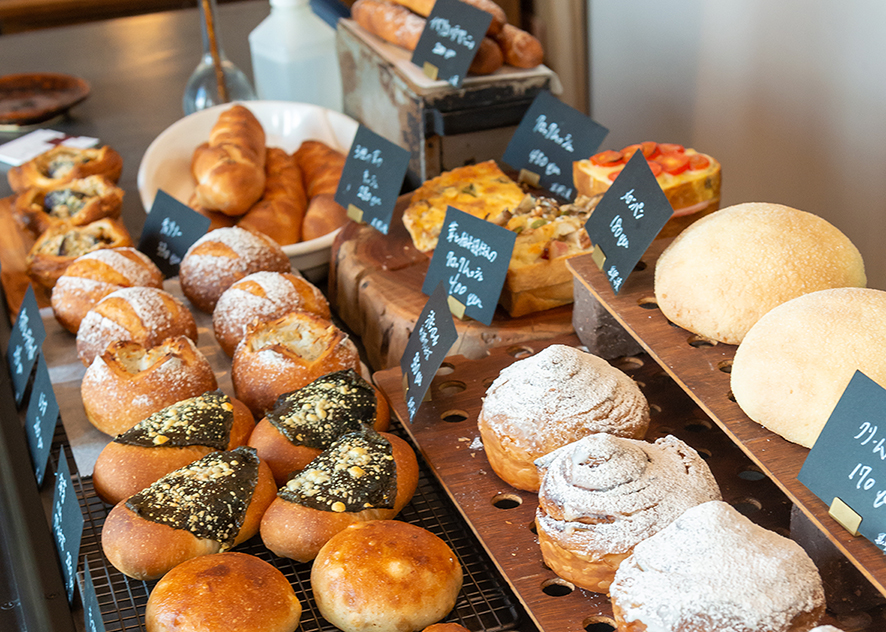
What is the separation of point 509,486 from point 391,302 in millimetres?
583

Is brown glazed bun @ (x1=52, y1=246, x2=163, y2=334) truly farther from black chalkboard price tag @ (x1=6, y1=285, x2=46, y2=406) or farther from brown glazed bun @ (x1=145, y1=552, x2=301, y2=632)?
brown glazed bun @ (x1=145, y1=552, x2=301, y2=632)

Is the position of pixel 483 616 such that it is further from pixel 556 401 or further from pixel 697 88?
pixel 697 88

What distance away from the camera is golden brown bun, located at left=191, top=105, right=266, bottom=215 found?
217 centimetres

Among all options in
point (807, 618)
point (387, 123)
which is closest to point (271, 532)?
point (807, 618)

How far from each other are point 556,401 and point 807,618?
0.45m

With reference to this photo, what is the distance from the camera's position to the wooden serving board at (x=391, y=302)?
5.55 feet

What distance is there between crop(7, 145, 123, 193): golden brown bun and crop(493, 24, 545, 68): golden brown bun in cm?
112

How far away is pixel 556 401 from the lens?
126 centimetres

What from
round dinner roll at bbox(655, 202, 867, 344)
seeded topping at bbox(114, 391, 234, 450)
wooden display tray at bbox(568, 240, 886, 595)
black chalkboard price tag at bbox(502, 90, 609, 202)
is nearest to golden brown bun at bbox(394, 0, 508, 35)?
black chalkboard price tag at bbox(502, 90, 609, 202)

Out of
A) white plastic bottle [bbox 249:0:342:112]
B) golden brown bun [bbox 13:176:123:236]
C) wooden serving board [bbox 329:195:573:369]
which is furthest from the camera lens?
white plastic bottle [bbox 249:0:342:112]

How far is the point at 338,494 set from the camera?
125cm

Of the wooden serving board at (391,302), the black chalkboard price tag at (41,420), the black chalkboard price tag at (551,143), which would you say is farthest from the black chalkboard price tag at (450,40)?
the black chalkboard price tag at (41,420)

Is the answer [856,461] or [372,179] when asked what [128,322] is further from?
[856,461]

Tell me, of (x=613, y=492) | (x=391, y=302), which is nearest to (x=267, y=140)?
(x=391, y=302)
